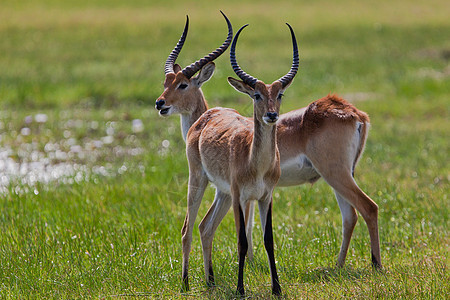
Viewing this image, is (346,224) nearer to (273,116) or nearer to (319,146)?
(319,146)

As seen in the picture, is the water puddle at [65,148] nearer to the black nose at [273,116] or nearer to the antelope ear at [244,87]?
the antelope ear at [244,87]

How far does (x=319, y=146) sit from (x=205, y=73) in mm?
1331

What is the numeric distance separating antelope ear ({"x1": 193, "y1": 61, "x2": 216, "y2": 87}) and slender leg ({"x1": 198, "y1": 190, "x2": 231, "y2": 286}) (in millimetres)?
1317

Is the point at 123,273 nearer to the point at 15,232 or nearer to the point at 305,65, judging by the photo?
the point at 15,232

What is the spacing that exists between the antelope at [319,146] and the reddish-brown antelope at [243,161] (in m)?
0.33

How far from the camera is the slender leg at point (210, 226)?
553 centimetres

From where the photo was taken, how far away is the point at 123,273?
17.5 ft

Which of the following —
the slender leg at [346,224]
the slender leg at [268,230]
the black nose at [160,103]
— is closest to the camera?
the slender leg at [268,230]

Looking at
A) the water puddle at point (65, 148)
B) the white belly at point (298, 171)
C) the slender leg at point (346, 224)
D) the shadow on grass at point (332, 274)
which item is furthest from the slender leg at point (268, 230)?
the water puddle at point (65, 148)

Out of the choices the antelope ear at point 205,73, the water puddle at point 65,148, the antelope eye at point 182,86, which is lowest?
the water puddle at point 65,148

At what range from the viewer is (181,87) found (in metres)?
6.51

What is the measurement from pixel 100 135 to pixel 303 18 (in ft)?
64.0

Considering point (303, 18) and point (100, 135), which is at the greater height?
point (303, 18)

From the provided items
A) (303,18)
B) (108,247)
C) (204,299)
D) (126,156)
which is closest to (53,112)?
(126,156)
